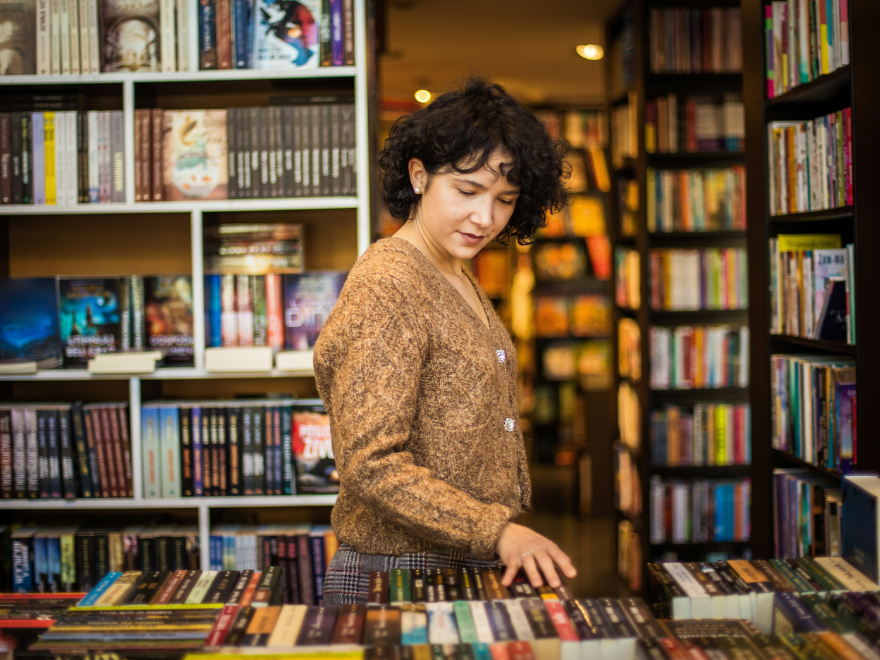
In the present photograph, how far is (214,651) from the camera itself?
0.83 metres

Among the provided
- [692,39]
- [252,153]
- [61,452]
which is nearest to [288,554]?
[61,452]

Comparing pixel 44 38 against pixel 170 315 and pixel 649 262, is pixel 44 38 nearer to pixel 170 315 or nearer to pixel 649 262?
pixel 170 315

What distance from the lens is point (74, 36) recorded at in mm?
2158

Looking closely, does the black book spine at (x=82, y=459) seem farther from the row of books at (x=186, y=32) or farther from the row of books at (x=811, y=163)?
the row of books at (x=811, y=163)

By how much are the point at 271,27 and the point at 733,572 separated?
6.15 ft

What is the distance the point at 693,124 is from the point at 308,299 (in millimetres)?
2015

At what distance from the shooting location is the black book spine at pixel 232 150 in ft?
7.11

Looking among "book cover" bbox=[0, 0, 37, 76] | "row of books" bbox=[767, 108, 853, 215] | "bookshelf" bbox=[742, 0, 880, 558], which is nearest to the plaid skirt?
"bookshelf" bbox=[742, 0, 880, 558]

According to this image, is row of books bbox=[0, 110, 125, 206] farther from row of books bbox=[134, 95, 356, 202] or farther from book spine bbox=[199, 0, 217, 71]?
book spine bbox=[199, 0, 217, 71]

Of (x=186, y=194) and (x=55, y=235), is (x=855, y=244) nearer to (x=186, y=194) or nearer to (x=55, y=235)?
(x=186, y=194)

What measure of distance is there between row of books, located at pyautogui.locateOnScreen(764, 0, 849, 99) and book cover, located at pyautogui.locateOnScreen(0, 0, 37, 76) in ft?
6.77

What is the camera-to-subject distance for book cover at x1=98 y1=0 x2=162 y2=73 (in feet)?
7.09

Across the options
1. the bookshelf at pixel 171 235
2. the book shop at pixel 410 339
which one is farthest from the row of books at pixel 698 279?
the bookshelf at pixel 171 235

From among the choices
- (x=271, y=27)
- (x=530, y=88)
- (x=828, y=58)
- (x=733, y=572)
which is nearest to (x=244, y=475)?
(x=271, y=27)
